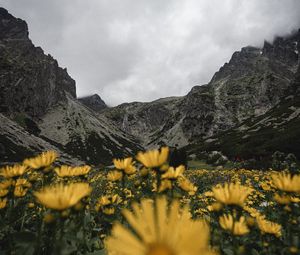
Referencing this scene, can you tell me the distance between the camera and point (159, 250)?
3.88 feet

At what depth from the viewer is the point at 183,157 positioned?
51.9 m

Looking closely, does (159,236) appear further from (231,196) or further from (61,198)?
(231,196)

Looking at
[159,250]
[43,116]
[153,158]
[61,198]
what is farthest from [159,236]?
[43,116]

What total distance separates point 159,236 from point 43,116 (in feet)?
612

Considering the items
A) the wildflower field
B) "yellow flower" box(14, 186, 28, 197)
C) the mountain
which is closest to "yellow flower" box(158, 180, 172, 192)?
the wildflower field

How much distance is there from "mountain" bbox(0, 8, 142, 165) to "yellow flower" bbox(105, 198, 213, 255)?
129 m

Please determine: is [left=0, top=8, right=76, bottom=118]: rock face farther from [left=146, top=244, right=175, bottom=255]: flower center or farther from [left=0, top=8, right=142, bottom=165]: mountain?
[left=146, top=244, right=175, bottom=255]: flower center

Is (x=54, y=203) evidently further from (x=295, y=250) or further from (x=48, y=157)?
(x=295, y=250)

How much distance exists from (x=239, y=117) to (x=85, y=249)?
182 metres

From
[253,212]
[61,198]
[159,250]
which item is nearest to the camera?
[159,250]

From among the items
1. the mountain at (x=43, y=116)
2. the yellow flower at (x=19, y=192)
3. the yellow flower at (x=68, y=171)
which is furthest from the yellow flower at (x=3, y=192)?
the mountain at (x=43, y=116)

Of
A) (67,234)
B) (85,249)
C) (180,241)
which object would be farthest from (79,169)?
(180,241)

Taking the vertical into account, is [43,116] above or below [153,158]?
above

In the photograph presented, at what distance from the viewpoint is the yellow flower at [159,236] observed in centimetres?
112
